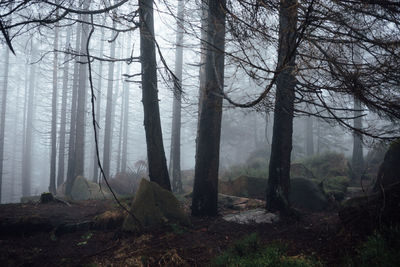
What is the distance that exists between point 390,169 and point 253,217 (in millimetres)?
4282

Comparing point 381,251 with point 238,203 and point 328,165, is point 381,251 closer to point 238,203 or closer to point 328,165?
point 238,203

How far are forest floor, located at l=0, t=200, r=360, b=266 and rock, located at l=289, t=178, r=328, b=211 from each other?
909 millimetres

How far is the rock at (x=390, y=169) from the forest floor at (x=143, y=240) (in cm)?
206

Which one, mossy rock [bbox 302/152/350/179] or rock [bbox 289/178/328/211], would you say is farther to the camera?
mossy rock [bbox 302/152/350/179]

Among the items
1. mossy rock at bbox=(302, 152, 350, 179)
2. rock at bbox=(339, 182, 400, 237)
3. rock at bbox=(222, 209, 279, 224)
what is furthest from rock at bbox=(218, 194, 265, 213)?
mossy rock at bbox=(302, 152, 350, 179)

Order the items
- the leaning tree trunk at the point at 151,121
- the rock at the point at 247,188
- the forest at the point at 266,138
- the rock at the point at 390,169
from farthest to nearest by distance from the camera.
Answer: the rock at the point at 247,188
the leaning tree trunk at the point at 151,121
the rock at the point at 390,169
the forest at the point at 266,138

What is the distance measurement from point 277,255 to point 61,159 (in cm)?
1804

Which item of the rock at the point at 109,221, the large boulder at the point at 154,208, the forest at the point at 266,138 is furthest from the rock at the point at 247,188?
the rock at the point at 109,221

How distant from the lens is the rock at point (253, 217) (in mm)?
5543

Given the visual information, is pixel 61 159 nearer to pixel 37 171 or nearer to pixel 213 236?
pixel 213 236

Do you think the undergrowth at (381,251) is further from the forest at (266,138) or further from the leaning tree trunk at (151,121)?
the leaning tree trunk at (151,121)

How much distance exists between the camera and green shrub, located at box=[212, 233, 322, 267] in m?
3.18

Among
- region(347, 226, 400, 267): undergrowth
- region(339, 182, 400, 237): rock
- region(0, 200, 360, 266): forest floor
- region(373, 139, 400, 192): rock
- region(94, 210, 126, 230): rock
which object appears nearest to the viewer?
region(347, 226, 400, 267): undergrowth

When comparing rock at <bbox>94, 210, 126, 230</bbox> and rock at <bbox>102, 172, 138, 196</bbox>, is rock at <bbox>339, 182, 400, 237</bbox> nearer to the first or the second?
rock at <bbox>94, 210, 126, 230</bbox>
